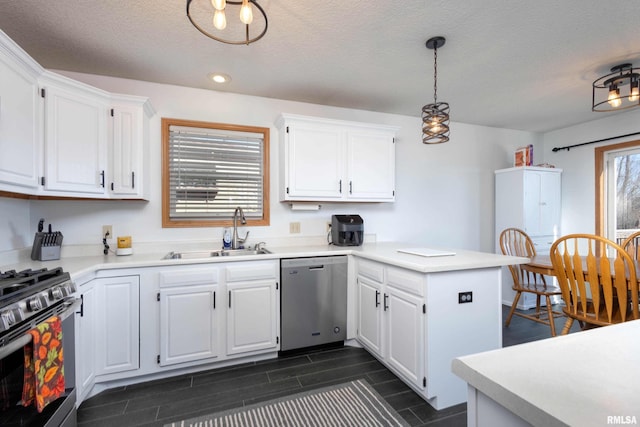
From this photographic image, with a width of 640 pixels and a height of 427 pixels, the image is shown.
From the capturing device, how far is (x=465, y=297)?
1952 mm

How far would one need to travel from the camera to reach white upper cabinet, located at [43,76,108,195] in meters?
1.98

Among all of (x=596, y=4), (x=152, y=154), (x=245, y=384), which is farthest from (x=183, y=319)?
(x=596, y=4)

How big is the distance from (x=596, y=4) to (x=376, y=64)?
1.35 meters

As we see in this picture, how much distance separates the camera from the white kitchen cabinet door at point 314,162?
2855 mm

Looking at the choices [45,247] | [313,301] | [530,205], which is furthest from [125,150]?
[530,205]

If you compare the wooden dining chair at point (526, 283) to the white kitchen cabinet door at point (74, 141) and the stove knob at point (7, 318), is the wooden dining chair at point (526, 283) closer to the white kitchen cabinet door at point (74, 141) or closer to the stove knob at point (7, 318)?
the stove knob at point (7, 318)

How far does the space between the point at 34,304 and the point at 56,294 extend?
6.3 inches

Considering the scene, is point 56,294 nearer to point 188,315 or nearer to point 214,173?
point 188,315

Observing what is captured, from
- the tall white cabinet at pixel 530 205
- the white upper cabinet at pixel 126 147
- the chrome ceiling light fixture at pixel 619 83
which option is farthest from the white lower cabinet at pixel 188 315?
the tall white cabinet at pixel 530 205

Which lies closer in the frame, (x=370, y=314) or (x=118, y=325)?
(x=118, y=325)

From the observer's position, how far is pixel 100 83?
259 cm

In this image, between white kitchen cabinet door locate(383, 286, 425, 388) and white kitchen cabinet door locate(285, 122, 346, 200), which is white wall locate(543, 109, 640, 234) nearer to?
white kitchen cabinet door locate(285, 122, 346, 200)

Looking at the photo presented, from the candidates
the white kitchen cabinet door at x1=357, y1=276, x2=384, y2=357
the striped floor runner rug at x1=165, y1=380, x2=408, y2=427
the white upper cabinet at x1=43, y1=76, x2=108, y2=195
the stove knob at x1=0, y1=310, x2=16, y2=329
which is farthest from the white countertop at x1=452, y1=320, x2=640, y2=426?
the white upper cabinet at x1=43, y1=76, x2=108, y2=195

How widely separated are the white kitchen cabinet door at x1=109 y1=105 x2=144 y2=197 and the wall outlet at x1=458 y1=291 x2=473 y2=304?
8.26 feet
